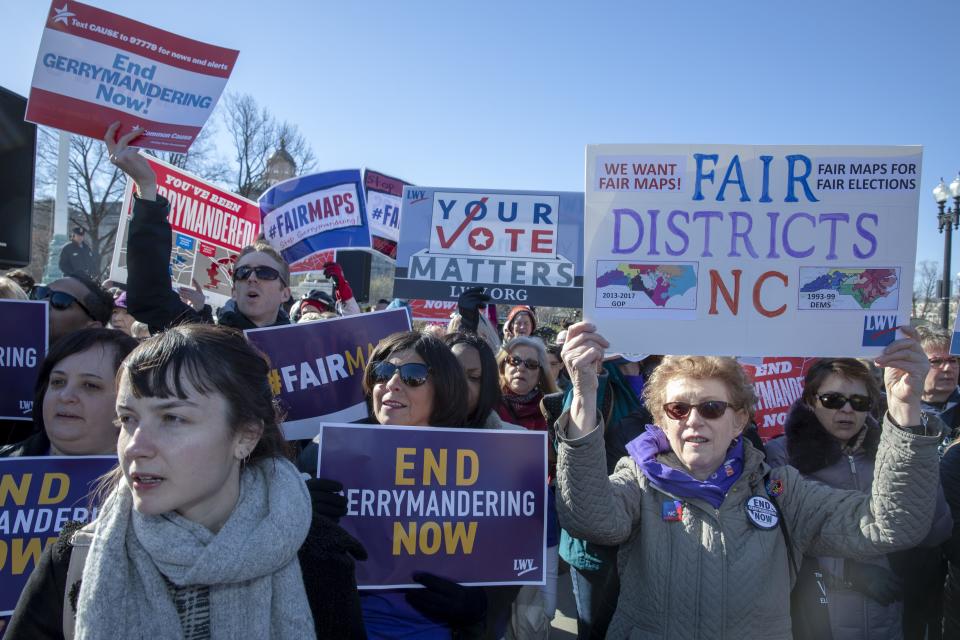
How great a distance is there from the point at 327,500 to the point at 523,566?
2.95 feet

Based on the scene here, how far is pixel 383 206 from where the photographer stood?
9.85 meters

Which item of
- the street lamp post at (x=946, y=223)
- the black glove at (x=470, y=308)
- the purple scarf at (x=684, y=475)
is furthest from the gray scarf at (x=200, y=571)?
the street lamp post at (x=946, y=223)

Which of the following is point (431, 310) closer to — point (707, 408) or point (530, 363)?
point (530, 363)

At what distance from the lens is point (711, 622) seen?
7.32ft

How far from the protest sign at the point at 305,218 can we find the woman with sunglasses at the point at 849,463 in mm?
4855

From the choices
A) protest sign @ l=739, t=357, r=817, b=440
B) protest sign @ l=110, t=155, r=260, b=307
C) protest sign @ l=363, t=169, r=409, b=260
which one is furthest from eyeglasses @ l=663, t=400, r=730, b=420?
protest sign @ l=363, t=169, r=409, b=260

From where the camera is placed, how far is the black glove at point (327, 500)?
220 cm

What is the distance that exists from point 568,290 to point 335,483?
11.2ft

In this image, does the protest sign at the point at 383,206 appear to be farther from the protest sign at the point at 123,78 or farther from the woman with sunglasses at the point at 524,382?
the protest sign at the point at 123,78

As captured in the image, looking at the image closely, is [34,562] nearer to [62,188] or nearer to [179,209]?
[179,209]

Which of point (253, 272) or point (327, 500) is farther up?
point (253, 272)

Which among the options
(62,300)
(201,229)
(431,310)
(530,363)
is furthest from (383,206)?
(62,300)

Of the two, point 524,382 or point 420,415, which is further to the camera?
point 524,382

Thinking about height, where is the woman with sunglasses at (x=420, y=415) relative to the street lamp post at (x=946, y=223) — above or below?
below
